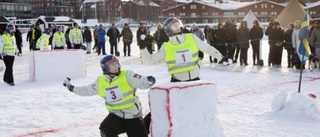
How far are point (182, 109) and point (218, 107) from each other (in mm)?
3292

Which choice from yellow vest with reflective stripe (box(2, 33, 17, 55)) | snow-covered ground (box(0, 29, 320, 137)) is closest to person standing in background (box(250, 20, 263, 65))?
snow-covered ground (box(0, 29, 320, 137))

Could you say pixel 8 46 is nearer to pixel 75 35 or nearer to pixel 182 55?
pixel 182 55

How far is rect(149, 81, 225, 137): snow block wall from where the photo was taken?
438 cm

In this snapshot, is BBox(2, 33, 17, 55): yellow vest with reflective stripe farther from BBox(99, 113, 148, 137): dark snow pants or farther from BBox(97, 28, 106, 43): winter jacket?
BBox(97, 28, 106, 43): winter jacket

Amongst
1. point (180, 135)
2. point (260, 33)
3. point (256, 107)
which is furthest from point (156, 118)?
point (260, 33)

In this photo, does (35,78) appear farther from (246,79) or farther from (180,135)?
(180,135)

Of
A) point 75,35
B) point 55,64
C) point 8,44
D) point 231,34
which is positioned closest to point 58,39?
point 55,64

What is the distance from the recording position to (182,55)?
571cm

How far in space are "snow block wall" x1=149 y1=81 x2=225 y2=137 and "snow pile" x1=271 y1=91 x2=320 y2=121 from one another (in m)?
2.38

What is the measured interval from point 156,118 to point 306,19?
4.06 m

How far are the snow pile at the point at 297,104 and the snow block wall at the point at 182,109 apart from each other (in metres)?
2.38

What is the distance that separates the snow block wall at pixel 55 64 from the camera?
1183 centimetres

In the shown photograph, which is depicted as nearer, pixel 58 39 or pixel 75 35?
pixel 58 39

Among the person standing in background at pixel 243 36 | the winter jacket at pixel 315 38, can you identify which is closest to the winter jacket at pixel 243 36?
the person standing in background at pixel 243 36
